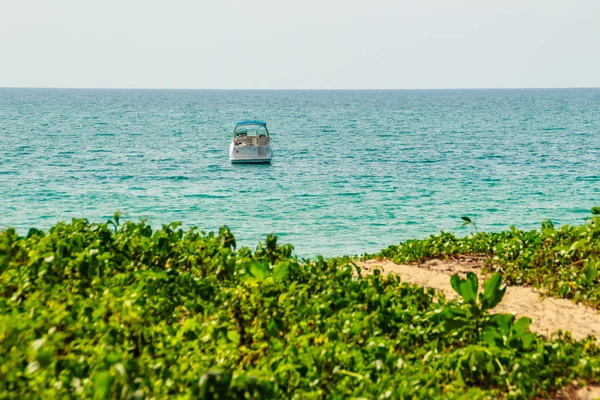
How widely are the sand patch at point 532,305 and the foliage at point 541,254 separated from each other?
272 mm

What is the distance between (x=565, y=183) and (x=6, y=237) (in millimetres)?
33437

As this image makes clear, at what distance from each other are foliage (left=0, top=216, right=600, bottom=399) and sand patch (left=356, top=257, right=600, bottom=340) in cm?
106

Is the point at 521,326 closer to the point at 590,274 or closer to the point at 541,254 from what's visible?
the point at 590,274

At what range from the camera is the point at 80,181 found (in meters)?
36.4

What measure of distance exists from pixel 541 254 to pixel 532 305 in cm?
215

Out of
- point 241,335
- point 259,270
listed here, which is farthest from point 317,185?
point 241,335

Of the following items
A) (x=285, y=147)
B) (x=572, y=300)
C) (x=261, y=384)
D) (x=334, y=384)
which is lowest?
(x=285, y=147)

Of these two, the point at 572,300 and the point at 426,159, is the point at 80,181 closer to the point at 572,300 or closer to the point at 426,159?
the point at 426,159

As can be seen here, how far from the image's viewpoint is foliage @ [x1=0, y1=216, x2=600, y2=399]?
13.5ft

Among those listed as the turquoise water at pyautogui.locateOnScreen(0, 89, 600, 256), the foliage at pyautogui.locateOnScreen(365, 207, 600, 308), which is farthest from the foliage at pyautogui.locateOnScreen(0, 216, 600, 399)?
the turquoise water at pyautogui.locateOnScreen(0, 89, 600, 256)

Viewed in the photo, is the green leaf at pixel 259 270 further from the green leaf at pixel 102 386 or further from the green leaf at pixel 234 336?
the green leaf at pixel 102 386

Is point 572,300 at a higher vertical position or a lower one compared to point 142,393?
lower

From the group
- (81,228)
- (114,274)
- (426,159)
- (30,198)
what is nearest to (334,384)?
(114,274)

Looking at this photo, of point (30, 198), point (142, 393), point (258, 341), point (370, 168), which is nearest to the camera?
point (142, 393)
